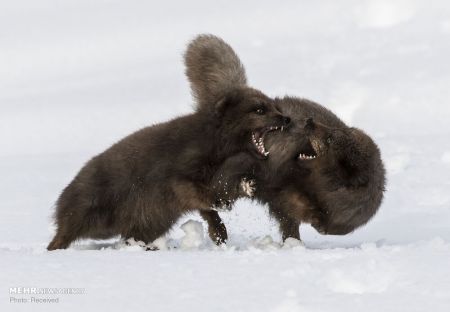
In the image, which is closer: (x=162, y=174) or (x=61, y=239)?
(x=162, y=174)

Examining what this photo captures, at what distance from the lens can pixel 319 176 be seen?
356 inches

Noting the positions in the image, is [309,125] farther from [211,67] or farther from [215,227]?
[211,67]

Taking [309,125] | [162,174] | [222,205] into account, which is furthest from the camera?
[162,174]

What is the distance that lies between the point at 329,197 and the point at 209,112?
1579mm

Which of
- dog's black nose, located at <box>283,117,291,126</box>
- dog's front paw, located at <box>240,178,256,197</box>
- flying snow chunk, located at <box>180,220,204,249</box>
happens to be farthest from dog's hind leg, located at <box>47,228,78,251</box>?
dog's black nose, located at <box>283,117,291,126</box>

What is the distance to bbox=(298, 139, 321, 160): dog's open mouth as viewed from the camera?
9086 mm

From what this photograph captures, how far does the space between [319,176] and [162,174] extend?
1.61 metres

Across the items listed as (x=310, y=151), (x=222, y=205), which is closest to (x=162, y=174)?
(x=222, y=205)

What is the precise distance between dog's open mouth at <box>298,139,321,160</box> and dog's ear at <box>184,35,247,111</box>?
1486 mm

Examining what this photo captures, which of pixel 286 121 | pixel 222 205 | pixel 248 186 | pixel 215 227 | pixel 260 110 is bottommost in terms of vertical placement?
pixel 215 227

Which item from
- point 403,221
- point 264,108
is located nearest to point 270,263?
point 264,108

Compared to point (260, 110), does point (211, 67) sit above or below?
above

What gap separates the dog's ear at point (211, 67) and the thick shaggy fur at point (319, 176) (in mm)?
1466

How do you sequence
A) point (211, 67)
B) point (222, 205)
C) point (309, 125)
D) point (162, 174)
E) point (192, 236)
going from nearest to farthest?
point (192, 236) → point (222, 205) → point (309, 125) → point (162, 174) → point (211, 67)
